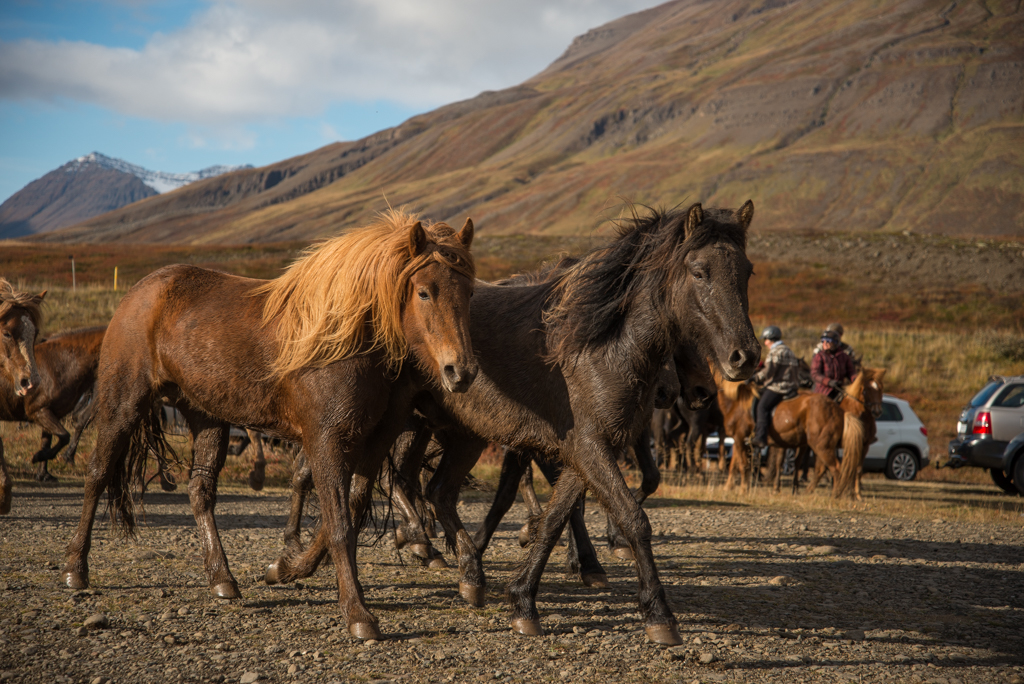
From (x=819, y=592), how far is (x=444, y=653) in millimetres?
3252

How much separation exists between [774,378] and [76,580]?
442 inches

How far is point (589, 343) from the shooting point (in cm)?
460

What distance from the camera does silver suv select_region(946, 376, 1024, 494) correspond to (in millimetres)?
14062

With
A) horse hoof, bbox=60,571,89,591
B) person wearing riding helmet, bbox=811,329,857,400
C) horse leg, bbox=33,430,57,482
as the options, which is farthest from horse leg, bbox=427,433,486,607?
person wearing riding helmet, bbox=811,329,857,400

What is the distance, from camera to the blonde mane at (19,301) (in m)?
8.27

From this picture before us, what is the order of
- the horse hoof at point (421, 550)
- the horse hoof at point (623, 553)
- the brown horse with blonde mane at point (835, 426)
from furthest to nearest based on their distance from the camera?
1. the brown horse with blonde mane at point (835, 426)
2. the horse hoof at point (623, 553)
3. the horse hoof at point (421, 550)

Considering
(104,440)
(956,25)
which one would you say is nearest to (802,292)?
(104,440)

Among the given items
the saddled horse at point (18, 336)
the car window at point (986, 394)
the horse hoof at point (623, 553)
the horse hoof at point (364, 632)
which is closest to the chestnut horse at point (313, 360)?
the horse hoof at point (364, 632)

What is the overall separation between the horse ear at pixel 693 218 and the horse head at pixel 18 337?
24.5 feet

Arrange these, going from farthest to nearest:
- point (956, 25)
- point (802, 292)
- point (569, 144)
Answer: point (569, 144), point (956, 25), point (802, 292)

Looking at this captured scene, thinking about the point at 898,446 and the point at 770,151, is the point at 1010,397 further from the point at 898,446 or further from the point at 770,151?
the point at 770,151

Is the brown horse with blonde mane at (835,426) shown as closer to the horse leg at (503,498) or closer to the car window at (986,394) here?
the car window at (986,394)

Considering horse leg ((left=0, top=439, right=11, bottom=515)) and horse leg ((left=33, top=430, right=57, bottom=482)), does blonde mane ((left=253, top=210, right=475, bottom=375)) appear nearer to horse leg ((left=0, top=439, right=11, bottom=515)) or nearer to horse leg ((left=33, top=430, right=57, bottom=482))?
horse leg ((left=0, top=439, right=11, bottom=515))

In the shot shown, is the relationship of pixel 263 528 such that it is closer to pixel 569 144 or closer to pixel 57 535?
pixel 57 535
